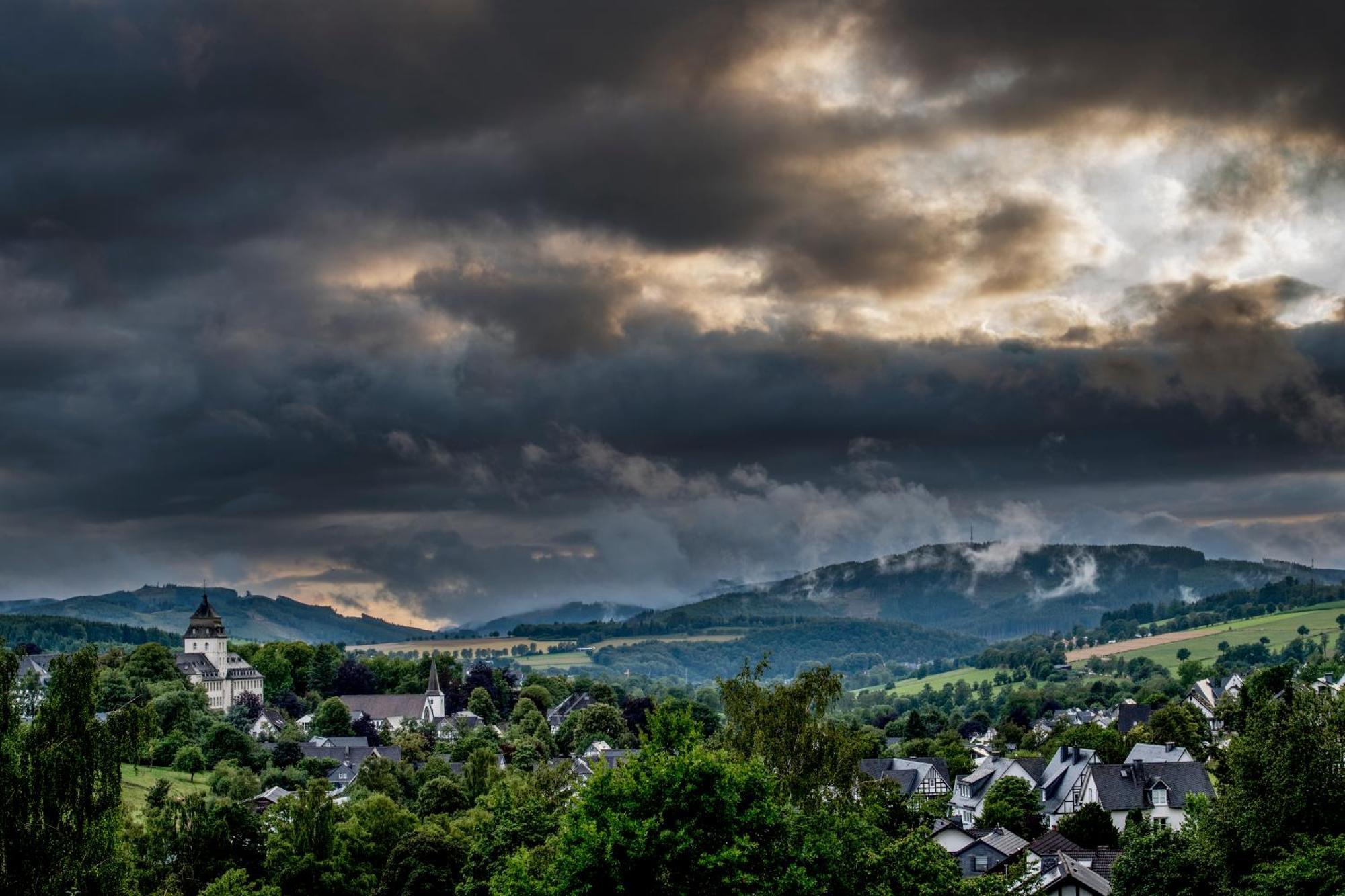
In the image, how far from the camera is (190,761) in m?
125

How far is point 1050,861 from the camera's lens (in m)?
77.8

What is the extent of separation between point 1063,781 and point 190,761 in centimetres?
8282

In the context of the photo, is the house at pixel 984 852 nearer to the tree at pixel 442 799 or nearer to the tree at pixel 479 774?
the tree at pixel 479 774

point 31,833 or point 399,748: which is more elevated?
point 31,833

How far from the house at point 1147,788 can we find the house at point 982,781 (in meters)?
8.10

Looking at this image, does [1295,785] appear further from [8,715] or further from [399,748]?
[399,748]

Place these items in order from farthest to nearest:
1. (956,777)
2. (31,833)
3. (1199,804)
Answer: (956,777) < (1199,804) < (31,833)

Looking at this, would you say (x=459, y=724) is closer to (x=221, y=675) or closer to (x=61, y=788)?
(x=221, y=675)

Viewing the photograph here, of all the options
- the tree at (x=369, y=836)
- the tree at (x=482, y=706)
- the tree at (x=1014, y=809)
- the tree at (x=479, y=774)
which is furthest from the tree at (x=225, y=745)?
the tree at (x=1014, y=809)

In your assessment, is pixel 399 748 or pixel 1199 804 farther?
pixel 399 748

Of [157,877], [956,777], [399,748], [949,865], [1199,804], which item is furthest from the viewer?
[399,748]

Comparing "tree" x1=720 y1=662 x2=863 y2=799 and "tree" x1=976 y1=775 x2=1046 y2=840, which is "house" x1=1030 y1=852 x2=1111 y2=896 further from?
"tree" x1=976 y1=775 x2=1046 y2=840

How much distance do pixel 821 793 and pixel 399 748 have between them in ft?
338

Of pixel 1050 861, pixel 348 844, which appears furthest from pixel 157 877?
pixel 1050 861
